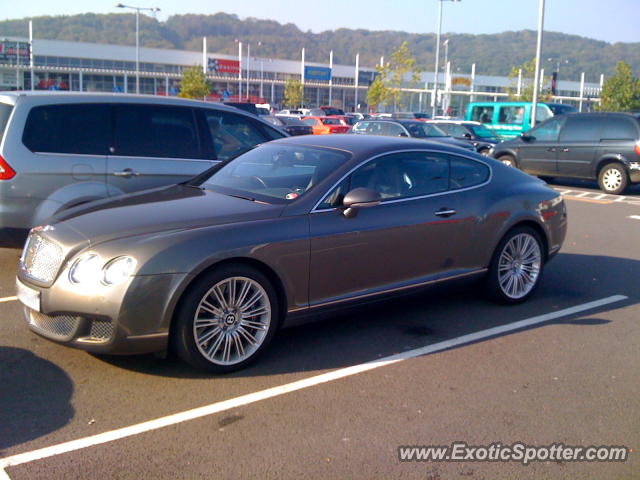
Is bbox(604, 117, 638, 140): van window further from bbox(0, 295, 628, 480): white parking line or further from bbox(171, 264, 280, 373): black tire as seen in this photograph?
bbox(171, 264, 280, 373): black tire

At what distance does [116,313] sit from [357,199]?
1872mm

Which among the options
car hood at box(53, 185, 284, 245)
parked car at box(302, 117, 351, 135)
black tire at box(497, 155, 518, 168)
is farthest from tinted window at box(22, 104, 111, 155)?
parked car at box(302, 117, 351, 135)

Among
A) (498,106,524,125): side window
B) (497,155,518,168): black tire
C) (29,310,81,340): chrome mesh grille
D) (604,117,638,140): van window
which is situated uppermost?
(498,106,524,125): side window

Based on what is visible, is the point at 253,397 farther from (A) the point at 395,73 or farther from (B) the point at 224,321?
(A) the point at 395,73

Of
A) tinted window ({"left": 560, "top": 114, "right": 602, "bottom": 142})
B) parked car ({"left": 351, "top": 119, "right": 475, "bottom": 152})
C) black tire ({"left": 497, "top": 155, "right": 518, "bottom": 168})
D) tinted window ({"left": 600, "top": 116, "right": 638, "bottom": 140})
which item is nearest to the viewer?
tinted window ({"left": 600, "top": 116, "right": 638, "bottom": 140})

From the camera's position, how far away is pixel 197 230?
14.4ft

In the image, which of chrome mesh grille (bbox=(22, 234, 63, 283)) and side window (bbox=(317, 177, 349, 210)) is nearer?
chrome mesh grille (bbox=(22, 234, 63, 283))

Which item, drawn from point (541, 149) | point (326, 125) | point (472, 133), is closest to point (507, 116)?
point (472, 133)

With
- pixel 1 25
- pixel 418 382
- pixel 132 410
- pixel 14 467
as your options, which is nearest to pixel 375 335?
pixel 418 382

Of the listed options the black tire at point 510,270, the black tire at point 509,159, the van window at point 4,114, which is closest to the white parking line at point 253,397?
the black tire at point 510,270

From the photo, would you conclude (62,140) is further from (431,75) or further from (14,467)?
(431,75)

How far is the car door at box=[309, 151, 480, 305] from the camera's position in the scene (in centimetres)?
489

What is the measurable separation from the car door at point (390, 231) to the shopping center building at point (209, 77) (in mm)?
47848

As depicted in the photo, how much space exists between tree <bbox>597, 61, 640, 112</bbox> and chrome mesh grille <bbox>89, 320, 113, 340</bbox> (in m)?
43.0
